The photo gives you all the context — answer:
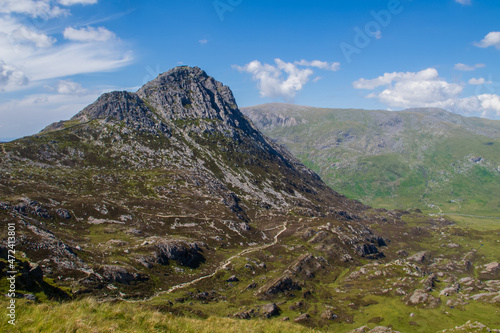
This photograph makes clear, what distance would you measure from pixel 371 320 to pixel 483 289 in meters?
70.7

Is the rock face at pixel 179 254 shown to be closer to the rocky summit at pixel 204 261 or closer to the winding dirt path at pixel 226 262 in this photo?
the rocky summit at pixel 204 261

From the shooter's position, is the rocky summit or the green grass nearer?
the green grass

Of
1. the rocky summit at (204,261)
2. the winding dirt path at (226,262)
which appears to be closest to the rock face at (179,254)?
the rocky summit at (204,261)

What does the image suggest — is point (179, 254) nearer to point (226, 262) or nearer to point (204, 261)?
point (204, 261)

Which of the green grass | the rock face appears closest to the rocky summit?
the rock face

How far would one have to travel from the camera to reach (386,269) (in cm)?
15350

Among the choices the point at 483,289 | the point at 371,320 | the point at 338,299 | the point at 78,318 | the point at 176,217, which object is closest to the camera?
the point at 78,318

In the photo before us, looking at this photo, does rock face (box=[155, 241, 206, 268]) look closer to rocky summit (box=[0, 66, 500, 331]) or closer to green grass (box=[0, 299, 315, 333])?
rocky summit (box=[0, 66, 500, 331])

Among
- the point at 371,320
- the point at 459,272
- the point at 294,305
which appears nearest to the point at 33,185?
the point at 294,305

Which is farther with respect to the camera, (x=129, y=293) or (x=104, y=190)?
(x=104, y=190)

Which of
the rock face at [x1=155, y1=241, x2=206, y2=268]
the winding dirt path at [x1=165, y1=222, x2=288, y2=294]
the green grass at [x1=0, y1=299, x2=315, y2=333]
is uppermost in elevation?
the green grass at [x1=0, y1=299, x2=315, y2=333]

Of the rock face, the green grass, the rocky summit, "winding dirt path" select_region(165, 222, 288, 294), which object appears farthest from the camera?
the rock face

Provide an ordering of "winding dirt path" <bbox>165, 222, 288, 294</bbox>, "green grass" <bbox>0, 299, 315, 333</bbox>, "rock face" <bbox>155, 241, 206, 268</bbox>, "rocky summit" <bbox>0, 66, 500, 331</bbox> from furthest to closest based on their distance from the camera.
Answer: "rock face" <bbox>155, 241, 206, 268</bbox>, "winding dirt path" <bbox>165, 222, 288, 294</bbox>, "rocky summit" <bbox>0, 66, 500, 331</bbox>, "green grass" <bbox>0, 299, 315, 333</bbox>

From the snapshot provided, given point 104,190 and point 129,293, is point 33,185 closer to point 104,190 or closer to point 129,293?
point 104,190
